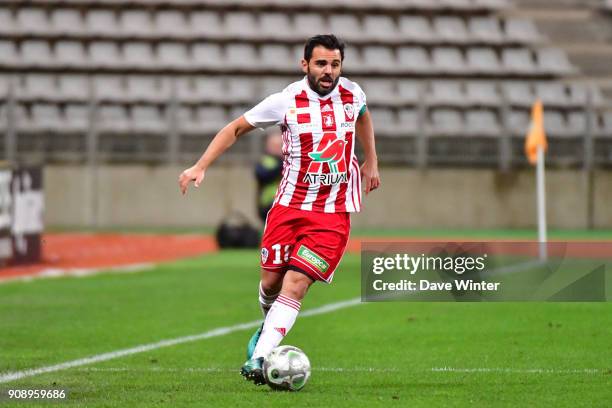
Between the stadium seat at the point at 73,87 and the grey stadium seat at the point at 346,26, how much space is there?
579cm

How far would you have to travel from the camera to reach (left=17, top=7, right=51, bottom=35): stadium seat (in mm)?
30031

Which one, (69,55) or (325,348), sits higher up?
(69,55)

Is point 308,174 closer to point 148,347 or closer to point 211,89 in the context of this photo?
point 148,347

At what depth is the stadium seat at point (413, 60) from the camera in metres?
30.1

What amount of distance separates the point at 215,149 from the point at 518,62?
2438 cm

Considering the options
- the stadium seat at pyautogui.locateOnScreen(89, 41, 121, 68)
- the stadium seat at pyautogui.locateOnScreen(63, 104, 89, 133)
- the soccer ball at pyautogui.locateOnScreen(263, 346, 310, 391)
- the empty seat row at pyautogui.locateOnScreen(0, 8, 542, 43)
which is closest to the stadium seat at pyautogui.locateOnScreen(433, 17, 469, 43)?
the empty seat row at pyautogui.locateOnScreen(0, 8, 542, 43)

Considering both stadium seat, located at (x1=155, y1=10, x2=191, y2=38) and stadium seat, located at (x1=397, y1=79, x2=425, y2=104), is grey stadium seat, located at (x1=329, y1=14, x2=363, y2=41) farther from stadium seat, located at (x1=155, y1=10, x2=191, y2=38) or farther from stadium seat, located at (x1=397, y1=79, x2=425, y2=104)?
stadium seat, located at (x1=155, y1=10, x2=191, y2=38)

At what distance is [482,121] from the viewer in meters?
28.8

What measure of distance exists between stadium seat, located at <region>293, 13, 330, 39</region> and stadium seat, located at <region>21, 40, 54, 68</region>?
561 cm

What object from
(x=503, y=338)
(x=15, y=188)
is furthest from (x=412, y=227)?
(x=503, y=338)

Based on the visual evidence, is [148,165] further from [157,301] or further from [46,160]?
[157,301]

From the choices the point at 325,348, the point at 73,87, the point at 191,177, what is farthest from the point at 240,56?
the point at 191,177

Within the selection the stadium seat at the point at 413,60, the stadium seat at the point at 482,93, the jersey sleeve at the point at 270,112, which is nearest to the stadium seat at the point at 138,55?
the stadium seat at the point at 413,60

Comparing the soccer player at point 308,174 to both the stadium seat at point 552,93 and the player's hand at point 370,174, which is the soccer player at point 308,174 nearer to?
the player's hand at point 370,174
